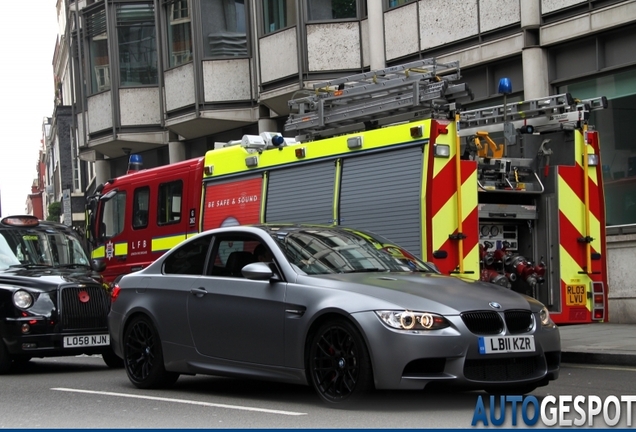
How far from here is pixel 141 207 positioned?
17.1 meters

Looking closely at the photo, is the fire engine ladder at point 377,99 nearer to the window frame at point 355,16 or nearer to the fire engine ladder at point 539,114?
the fire engine ladder at point 539,114

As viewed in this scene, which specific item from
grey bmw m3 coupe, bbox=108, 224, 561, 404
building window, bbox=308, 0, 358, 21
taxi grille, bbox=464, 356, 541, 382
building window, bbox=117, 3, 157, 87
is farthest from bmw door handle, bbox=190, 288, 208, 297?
building window, bbox=117, 3, 157, 87

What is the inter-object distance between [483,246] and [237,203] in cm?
380

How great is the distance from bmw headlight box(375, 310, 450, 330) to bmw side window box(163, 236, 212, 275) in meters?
2.45

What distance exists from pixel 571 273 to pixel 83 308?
18.7ft

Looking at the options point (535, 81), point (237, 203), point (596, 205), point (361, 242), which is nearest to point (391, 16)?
point (535, 81)

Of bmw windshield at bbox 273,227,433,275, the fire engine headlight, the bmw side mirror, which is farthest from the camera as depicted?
the fire engine headlight

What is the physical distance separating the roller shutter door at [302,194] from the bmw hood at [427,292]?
177 inches

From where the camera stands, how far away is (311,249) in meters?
9.27

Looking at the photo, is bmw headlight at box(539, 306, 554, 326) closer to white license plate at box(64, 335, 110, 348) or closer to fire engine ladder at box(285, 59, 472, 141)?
fire engine ladder at box(285, 59, 472, 141)

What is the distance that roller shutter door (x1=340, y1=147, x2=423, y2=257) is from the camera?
1205 centimetres

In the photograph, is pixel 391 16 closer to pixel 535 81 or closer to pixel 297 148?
pixel 535 81

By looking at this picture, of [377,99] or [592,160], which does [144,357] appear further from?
[592,160]

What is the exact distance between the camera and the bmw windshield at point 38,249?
13844 millimetres
